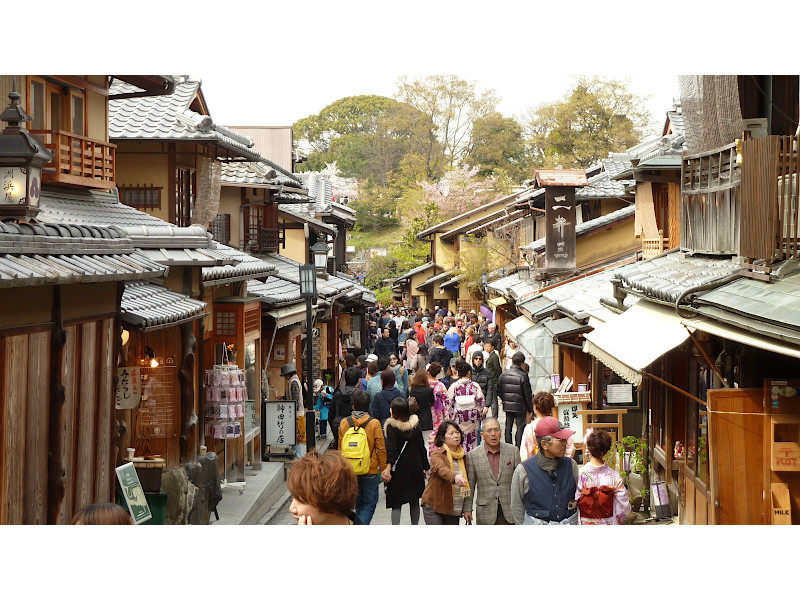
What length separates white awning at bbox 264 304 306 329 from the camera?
62.4ft

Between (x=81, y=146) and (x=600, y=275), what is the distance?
13.4 m

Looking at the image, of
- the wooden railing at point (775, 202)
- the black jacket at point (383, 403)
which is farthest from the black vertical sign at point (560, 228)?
the wooden railing at point (775, 202)

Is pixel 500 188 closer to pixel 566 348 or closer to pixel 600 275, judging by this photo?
pixel 600 275

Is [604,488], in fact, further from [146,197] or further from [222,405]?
[146,197]

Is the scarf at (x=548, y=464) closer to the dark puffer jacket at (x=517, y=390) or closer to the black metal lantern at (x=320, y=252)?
the dark puffer jacket at (x=517, y=390)

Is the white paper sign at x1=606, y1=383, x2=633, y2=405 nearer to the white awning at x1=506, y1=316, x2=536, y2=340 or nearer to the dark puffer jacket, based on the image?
the dark puffer jacket

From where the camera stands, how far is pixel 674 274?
382 inches

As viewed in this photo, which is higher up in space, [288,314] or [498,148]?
[498,148]

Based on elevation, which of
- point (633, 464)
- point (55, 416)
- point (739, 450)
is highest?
point (55, 416)

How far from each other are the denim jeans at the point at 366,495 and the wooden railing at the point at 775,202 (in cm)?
503

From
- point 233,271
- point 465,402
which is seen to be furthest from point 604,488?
point 233,271

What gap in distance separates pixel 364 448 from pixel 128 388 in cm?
290

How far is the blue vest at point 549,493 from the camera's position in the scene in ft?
24.6

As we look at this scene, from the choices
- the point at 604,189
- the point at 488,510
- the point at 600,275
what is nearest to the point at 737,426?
the point at 488,510
